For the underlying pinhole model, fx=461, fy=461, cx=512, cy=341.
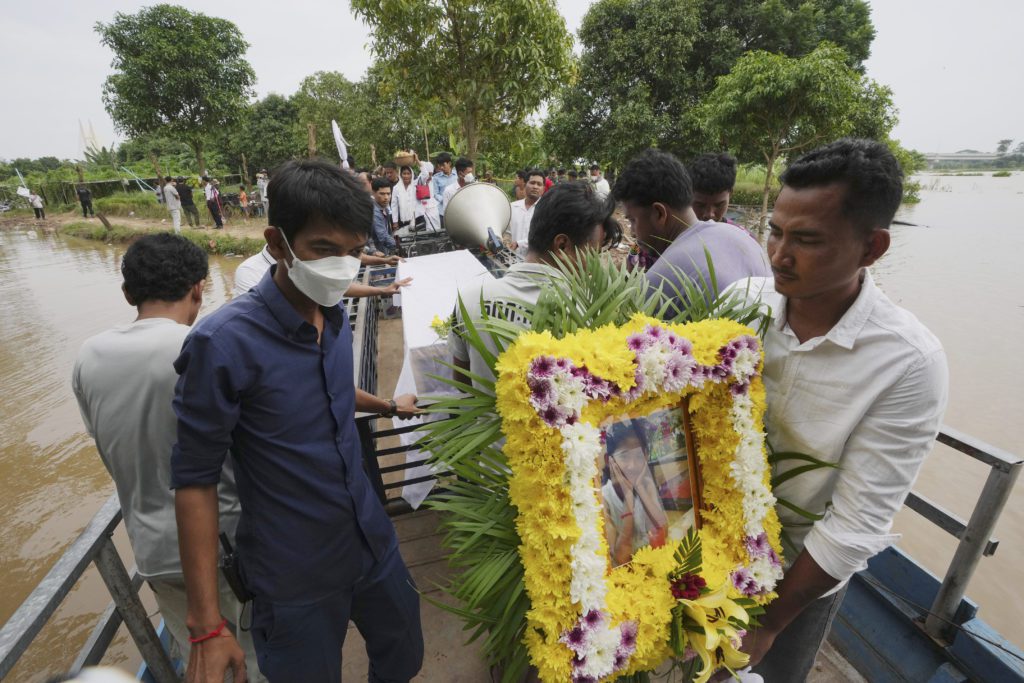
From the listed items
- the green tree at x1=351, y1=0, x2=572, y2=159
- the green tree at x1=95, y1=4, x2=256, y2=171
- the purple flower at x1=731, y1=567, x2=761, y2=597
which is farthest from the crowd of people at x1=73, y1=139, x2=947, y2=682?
the green tree at x1=95, y1=4, x2=256, y2=171

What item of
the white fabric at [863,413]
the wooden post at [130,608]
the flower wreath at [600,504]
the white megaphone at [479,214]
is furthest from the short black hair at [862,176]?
the white megaphone at [479,214]

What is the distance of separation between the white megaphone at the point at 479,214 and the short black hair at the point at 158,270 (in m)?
3.80

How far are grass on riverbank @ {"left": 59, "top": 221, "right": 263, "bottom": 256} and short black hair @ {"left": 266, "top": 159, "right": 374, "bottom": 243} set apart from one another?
1230 cm

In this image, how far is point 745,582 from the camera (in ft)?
4.42

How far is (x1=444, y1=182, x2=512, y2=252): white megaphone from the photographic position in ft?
17.5

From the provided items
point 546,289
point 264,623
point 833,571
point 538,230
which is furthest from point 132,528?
point 833,571

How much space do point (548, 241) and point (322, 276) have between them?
97 cm

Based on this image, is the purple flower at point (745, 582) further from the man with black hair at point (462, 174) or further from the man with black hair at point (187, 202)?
the man with black hair at point (187, 202)

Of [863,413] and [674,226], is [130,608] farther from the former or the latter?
[674,226]

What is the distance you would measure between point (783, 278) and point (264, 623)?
6.28 ft

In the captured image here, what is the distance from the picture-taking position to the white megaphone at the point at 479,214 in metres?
5.35

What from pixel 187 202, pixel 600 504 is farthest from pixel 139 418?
pixel 187 202

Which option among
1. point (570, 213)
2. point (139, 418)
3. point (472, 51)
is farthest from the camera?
point (472, 51)

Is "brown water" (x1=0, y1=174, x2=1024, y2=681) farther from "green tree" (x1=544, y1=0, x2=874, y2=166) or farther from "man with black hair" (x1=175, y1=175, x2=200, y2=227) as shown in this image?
"green tree" (x1=544, y1=0, x2=874, y2=166)
